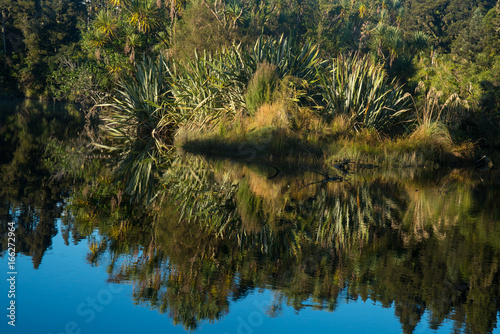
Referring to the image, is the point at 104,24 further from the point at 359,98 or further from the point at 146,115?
the point at 359,98

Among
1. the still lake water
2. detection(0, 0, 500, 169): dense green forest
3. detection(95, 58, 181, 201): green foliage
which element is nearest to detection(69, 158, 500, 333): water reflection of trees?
the still lake water

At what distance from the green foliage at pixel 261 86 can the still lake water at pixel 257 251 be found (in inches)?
278

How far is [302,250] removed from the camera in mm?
5434

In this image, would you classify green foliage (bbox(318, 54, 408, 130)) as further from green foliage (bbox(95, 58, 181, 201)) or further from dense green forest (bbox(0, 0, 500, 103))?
dense green forest (bbox(0, 0, 500, 103))

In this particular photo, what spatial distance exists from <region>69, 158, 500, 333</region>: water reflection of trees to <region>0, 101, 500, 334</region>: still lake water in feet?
0.06

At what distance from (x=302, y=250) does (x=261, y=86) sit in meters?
11.9

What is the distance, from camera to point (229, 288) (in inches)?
165

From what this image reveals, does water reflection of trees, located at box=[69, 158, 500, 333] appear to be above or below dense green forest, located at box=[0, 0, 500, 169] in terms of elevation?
above

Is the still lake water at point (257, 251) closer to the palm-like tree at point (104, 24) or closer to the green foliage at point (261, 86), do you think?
the green foliage at point (261, 86)

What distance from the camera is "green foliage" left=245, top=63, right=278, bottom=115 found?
54.6 feet

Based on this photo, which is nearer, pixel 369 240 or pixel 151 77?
pixel 369 240

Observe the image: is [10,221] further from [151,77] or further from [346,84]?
[151,77]

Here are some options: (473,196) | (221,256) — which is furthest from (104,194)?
(473,196)

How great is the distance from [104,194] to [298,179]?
181 inches
